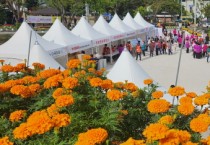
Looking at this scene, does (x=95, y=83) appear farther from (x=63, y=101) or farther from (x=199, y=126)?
(x=199, y=126)

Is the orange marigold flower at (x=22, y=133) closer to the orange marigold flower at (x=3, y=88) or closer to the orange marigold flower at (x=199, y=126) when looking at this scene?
the orange marigold flower at (x=3, y=88)

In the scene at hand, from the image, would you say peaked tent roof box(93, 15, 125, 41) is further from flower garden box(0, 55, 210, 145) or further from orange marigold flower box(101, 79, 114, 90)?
orange marigold flower box(101, 79, 114, 90)

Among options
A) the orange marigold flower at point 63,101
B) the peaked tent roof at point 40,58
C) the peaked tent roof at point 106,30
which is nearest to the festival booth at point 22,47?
the peaked tent roof at point 40,58

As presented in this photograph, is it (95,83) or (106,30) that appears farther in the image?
(106,30)

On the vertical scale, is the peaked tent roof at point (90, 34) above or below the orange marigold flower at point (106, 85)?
below

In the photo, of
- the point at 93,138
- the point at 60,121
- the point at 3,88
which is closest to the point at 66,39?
the point at 3,88

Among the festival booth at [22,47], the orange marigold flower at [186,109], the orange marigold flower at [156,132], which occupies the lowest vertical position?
the festival booth at [22,47]

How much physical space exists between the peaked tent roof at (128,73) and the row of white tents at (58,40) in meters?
2.39

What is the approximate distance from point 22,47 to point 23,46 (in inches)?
3.6

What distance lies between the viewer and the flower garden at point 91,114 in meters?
2.68

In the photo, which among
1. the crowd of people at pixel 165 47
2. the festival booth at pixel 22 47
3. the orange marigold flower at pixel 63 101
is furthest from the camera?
the crowd of people at pixel 165 47

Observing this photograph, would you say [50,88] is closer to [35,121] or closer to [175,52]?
[35,121]

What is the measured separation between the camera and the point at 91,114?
351 centimetres

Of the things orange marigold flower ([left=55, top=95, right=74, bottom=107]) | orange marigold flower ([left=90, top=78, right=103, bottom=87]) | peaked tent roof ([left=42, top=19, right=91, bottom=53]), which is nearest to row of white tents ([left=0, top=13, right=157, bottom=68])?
peaked tent roof ([left=42, top=19, right=91, bottom=53])
